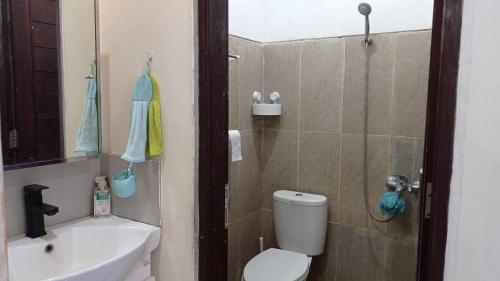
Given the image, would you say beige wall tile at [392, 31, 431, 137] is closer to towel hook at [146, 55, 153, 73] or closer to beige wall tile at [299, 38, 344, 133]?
beige wall tile at [299, 38, 344, 133]

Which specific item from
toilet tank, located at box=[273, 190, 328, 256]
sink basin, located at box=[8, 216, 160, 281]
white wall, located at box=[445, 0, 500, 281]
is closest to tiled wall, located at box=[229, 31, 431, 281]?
toilet tank, located at box=[273, 190, 328, 256]

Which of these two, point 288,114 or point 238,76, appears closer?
point 238,76

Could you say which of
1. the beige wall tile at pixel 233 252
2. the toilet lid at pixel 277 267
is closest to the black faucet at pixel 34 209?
the toilet lid at pixel 277 267

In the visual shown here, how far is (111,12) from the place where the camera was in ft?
4.63

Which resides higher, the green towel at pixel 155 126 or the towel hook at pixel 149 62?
the towel hook at pixel 149 62

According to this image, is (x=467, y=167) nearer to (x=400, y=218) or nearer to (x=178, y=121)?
(x=178, y=121)

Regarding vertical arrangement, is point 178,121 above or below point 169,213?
above

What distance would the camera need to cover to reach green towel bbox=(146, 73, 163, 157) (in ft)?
4.24

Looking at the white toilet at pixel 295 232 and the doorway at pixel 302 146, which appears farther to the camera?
the white toilet at pixel 295 232

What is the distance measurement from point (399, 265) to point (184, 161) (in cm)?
159

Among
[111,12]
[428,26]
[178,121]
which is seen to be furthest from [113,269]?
[428,26]

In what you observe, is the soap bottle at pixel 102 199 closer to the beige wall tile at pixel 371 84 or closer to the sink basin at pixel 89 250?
the sink basin at pixel 89 250

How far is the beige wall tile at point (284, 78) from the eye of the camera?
2404 millimetres

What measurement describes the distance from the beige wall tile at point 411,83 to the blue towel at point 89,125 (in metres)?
1.58
